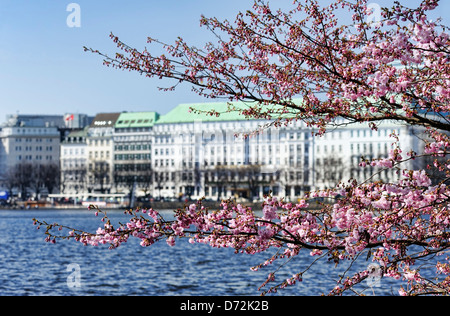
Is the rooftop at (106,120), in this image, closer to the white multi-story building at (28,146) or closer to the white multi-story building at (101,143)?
the white multi-story building at (101,143)

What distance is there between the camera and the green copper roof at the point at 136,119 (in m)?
169

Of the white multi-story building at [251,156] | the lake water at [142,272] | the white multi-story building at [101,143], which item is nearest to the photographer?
the lake water at [142,272]

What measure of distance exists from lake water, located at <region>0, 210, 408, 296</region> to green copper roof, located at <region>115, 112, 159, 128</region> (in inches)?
4238

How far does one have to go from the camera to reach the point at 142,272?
141 ft

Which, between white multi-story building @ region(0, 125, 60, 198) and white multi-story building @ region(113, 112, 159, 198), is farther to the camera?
white multi-story building @ region(0, 125, 60, 198)

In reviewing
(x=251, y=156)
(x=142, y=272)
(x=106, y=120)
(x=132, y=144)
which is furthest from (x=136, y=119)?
(x=142, y=272)

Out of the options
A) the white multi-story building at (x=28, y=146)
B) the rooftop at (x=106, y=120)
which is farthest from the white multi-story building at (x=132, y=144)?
→ the white multi-story building at (x=28, y=146)

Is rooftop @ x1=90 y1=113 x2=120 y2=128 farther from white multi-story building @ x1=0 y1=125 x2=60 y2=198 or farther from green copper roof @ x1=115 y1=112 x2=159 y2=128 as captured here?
white multi-story building @ x1=0 y1=125 x2=60 y2=198

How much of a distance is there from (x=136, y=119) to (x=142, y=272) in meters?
131

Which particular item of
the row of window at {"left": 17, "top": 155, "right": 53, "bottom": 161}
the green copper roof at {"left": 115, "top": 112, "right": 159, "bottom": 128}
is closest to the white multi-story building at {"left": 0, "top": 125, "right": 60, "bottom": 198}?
the row of window at {"left": 17, "top": 155, "right": 53, "bottom": 161}

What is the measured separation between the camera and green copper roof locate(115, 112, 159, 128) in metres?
169

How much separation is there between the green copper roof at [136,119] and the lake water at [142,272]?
10765cm

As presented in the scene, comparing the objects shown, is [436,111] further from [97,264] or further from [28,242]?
[28,242]

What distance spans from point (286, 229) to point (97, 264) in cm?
4096
